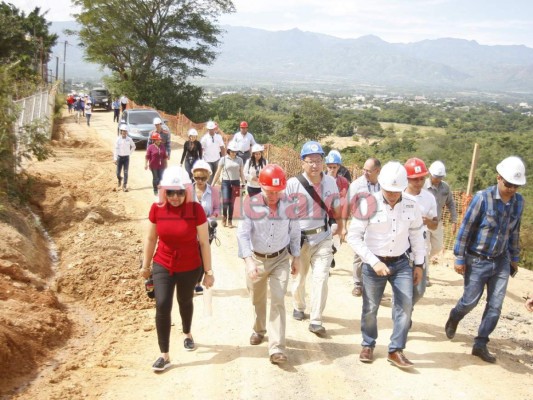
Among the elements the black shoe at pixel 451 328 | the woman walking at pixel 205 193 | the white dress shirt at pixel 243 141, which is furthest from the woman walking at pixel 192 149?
the black shoe at pixel 451 328

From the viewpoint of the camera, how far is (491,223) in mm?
5293

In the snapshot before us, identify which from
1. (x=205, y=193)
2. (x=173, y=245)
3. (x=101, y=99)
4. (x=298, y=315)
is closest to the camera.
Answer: (x=173, y=245)

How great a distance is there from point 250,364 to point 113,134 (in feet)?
74.3

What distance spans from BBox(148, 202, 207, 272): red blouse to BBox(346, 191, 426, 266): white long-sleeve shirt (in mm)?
1593

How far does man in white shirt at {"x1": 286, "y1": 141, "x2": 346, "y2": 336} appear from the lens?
19.2 ft

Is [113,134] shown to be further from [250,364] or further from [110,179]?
[250,364]

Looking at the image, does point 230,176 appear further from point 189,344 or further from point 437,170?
point 189,344

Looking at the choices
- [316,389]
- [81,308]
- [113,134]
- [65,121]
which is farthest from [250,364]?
[65,121]

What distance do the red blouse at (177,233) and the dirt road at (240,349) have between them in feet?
3.78

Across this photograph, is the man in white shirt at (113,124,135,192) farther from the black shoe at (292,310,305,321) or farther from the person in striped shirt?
the person in striped shirt

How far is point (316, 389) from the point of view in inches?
188

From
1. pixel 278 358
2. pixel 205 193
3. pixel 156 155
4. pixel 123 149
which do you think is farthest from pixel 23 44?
pixel 278 358

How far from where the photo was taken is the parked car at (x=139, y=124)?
20188 mm

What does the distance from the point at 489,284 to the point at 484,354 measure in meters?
0.78
